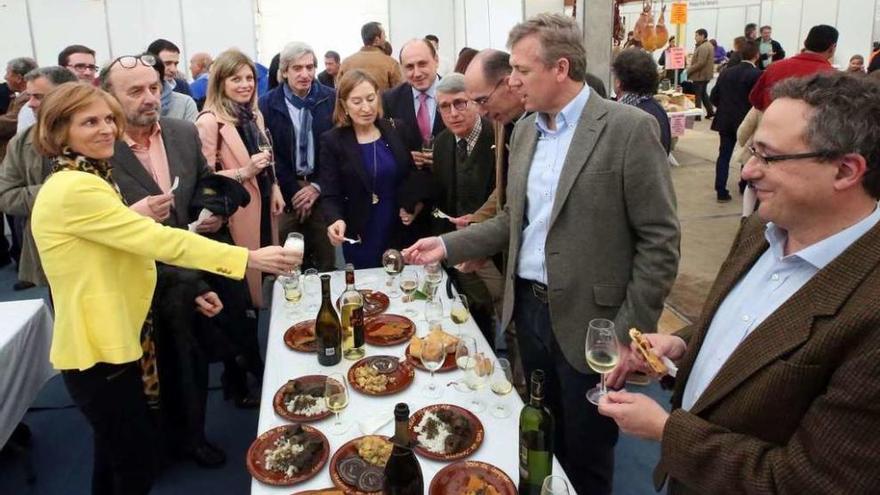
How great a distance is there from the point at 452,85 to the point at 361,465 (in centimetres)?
195

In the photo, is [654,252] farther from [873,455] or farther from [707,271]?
[707,271]

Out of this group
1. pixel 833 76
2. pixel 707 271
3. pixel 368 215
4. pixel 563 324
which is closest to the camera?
pixel 833 76

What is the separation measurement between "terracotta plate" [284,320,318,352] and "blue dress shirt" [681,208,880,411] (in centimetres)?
129

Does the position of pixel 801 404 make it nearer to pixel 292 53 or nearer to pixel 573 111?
pixel 573 111

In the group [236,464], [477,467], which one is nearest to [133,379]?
[236,464]

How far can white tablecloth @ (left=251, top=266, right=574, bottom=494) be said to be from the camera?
1557 millimetres

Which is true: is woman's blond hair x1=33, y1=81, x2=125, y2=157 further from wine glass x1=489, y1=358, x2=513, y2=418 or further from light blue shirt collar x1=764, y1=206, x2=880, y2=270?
light blue shirt collar x1=764, y1=206, x2=880, y2=270

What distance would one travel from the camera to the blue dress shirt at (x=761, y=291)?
1169 millimetres

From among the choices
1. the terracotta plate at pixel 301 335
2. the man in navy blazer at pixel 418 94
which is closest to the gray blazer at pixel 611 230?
the terracotta plate at pixel 301 335

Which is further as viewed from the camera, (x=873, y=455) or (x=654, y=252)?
(x=654, y=252)

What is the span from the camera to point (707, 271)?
518 cm

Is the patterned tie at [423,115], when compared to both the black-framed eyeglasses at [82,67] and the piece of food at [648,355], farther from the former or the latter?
the piece of food at [648,355]

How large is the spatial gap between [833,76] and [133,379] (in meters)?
2.32

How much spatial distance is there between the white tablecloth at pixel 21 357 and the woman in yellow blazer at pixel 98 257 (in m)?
0.63
